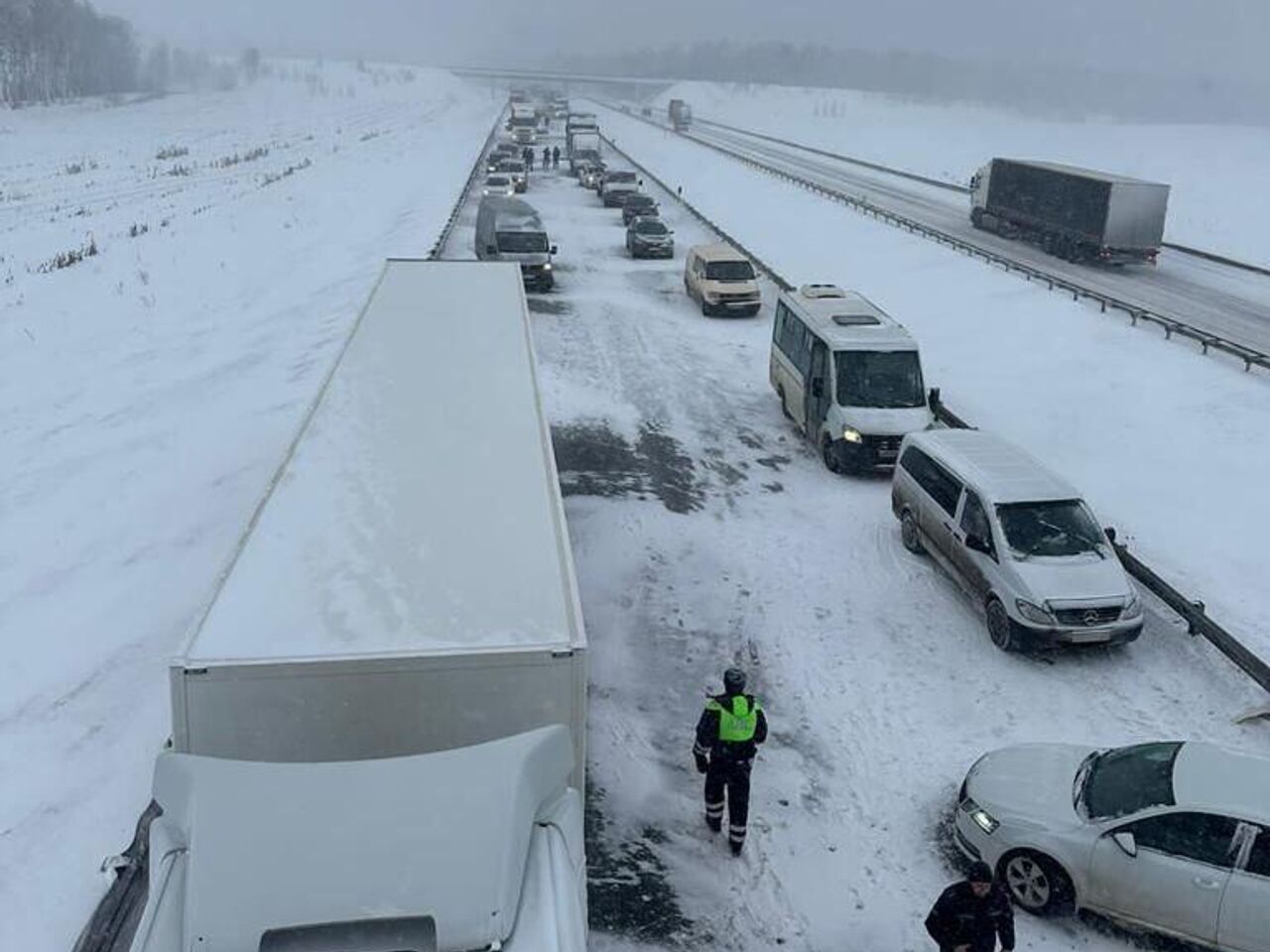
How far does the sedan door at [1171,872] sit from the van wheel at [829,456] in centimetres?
1064

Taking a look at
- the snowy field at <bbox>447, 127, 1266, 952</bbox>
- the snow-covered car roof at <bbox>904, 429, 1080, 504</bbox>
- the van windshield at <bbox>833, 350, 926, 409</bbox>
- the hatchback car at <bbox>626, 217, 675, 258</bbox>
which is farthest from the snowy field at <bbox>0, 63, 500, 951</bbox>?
the snow-covered car roof at <bbox>904, 429, 1080, 504</bbox>

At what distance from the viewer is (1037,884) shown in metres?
9.05

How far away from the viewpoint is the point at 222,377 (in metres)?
22.5

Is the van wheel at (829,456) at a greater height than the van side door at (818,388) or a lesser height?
lesser

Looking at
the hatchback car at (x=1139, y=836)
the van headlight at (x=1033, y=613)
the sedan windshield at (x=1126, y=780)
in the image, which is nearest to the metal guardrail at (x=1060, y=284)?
the van headlight at (x=1033, y=613)

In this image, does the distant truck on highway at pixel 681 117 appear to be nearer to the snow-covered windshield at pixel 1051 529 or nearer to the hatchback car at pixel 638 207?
the hatchback car at pixel 638 207

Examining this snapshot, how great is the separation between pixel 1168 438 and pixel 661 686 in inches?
529

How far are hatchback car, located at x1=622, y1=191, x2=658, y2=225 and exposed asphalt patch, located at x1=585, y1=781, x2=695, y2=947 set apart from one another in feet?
121

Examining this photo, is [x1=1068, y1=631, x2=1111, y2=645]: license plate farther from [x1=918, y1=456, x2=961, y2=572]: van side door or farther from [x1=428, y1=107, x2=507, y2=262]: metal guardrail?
[x1=428, y1=107, x2=507, y2=262]: metal guardrail

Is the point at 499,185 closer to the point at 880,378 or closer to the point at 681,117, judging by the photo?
the point at 880,378

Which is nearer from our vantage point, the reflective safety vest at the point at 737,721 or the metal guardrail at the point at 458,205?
the reflective safety vest at the point at 737,721

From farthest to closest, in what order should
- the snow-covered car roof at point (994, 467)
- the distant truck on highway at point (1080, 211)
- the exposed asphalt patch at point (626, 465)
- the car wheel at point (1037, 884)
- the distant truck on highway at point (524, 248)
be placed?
the distant truck on highway at point (1080, 211) < the distant truck on highway at point (524, 248) < the exposed asphalt patch at point (626, 465) < the snow-covered car roof at point (994, 467) < the car wheel at point (1037, 884)

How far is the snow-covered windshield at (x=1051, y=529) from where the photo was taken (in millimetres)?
13461

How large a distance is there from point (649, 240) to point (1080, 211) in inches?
609
